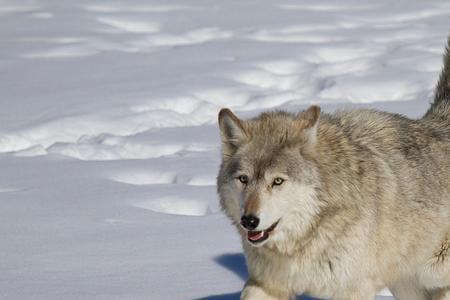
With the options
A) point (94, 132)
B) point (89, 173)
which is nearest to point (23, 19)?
point (94, 132)

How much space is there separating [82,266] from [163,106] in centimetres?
496

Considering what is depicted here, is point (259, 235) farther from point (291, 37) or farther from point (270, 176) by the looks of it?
point (291, 37)

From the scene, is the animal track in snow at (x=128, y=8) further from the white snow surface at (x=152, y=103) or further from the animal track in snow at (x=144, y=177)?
the animal track in snow at (x=144, y=177)

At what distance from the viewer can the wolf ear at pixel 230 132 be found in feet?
14.3

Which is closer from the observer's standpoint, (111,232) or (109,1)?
(111,232)

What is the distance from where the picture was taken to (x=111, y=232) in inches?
241

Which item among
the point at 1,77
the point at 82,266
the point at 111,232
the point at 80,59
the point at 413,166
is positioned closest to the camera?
the point at 413,166

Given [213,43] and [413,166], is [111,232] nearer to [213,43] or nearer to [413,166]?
[413,166]

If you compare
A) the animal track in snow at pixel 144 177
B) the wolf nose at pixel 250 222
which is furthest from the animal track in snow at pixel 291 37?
the wolf nose at pixel 250 222

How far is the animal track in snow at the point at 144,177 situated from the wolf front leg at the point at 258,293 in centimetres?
326

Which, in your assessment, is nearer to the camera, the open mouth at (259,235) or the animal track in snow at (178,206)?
the open mouth at (259,235)

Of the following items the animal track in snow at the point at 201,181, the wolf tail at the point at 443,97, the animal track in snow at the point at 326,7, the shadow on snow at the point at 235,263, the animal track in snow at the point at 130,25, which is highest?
the wolf tail at the point at 443,97

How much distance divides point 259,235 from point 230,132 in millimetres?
567

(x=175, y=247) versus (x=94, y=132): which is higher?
(x=175, y=247)
